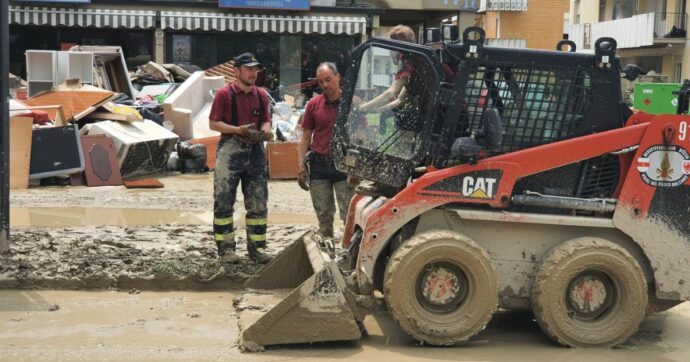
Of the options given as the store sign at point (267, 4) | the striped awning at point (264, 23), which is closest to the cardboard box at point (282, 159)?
the striped awning at point (264, 23)

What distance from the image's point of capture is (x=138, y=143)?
563 inches

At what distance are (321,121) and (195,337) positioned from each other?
261 cm

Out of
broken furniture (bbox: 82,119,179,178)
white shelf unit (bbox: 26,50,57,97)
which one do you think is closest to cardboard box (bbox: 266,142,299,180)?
broken furniture (bbox: 82,119,179,178)

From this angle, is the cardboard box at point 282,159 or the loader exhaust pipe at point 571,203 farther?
the cardboard box at point 282,159

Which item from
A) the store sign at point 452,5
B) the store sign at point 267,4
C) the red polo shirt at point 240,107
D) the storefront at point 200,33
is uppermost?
the store sign at point 452,5

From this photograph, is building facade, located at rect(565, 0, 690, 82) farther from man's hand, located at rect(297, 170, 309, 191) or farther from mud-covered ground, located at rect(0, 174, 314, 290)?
man's hand, located at rect(297, 170, 309, 191)

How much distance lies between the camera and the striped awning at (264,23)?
25312mm

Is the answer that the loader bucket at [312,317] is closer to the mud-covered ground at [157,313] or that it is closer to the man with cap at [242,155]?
the mud-covered ground at [157,313]

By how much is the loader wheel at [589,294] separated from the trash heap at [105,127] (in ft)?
29.8

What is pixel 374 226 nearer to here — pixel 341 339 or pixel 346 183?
pixel 341 339

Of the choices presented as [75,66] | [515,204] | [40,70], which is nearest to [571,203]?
[515,204]

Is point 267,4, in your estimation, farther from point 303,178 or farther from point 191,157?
point 303,178

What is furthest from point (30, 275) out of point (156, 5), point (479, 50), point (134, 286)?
point (156, 5)

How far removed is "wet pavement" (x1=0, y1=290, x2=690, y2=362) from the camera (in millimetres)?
5883
